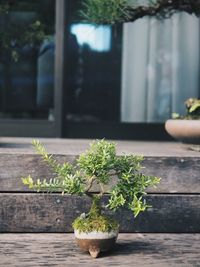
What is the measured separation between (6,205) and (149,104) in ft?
7.15

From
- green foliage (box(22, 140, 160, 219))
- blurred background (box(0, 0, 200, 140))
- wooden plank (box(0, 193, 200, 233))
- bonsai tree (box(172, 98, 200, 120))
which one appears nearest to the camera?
green foliage (box(22, 140, 160, 219))

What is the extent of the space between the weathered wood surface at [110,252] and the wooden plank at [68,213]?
0.16 feet

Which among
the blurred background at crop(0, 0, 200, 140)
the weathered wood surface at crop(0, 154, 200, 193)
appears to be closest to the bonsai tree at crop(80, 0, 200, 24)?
the weathered wood surface at crop(0, 154, 200, 193)

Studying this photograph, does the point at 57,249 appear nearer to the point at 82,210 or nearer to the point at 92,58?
the point at 82,210

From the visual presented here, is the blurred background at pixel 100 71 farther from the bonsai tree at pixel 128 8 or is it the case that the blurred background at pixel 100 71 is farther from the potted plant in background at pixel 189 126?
the potted plant in background at pixel 189 126

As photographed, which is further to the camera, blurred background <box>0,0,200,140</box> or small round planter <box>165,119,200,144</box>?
blurred background <box>0,0,200,140</box>

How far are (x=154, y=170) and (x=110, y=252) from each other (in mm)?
563

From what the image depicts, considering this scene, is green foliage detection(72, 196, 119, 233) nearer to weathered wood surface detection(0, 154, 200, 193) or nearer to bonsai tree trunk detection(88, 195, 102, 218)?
bonsai tree trunk detection(88, 195, 102, 218)

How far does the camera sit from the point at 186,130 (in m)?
3.20

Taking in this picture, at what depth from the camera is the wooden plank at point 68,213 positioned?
9.45ft

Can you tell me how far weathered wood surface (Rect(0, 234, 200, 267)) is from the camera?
8.01 feet

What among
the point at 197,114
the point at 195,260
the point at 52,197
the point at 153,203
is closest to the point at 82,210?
the point at 52,197

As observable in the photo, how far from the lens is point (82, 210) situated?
114 inches

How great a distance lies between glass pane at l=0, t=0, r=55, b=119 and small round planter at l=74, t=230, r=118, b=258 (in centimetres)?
226
